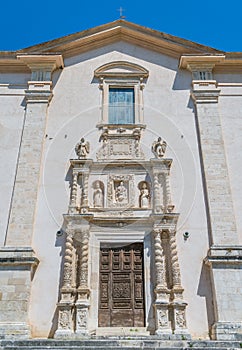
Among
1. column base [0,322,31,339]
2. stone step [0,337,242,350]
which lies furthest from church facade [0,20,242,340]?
stone step [0,337,242,350]

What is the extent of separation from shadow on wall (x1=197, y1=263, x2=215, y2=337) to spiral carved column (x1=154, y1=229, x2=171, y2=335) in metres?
0.96

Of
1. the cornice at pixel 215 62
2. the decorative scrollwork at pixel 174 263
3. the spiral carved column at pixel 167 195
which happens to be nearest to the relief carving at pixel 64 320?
the decorative scrollwork at pixel 174 263

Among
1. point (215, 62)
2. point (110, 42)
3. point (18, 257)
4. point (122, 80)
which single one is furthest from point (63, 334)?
point (110, 42)

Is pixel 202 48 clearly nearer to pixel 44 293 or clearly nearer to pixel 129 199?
pixel 129 199

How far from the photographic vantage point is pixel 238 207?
482 inches

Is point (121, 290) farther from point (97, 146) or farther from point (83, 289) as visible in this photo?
point (97, 146)

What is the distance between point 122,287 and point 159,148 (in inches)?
183

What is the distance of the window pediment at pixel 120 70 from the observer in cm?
1489

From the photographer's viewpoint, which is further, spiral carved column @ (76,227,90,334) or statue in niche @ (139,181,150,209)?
statue in niche @ (139,181,150,209)

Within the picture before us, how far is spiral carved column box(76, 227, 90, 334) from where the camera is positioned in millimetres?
10555

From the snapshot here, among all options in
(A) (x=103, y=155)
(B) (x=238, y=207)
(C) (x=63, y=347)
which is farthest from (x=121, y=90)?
(C) (x=63, y=347)

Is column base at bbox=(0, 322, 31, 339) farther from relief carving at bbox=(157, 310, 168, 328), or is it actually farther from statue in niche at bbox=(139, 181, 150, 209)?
A: statue in niche at bbox=(139, 181, 150, 209)

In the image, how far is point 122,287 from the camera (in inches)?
442

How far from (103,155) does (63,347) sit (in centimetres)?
615
